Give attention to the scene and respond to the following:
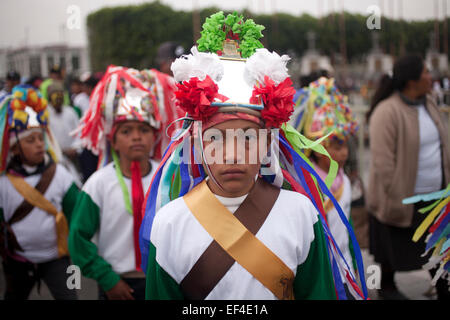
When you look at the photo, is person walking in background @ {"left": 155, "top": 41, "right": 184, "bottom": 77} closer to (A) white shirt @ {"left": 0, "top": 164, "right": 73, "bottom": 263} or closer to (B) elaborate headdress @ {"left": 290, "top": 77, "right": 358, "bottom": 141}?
(B) elaborate headdress @ {"left": 290, "top": 77, "right": 358, "bottom": 141}

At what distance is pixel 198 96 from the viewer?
6.09 feet

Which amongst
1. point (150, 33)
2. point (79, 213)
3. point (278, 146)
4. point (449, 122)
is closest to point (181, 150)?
point (278, 146)

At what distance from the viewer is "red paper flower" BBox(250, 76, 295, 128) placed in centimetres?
187

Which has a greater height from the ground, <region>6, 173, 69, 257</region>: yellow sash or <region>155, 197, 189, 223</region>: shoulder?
<region>155, 197, 189, 223</region>: shoulder

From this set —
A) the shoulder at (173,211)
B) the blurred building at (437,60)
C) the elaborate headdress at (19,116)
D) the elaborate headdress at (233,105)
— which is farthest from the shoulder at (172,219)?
the blurred building at (437,60)

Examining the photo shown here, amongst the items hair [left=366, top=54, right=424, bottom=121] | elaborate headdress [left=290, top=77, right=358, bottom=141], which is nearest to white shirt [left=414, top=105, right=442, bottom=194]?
hair [left=366, top=54, right=424, bottom=121]

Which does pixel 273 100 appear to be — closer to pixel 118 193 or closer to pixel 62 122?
pixel 118 193

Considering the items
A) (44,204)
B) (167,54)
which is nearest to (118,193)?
(44,204)

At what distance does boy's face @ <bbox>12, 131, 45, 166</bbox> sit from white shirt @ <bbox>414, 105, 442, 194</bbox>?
10.0 ft

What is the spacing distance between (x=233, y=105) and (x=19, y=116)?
2433mm

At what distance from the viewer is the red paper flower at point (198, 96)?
1851 mm

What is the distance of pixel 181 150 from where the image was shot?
2191mm
